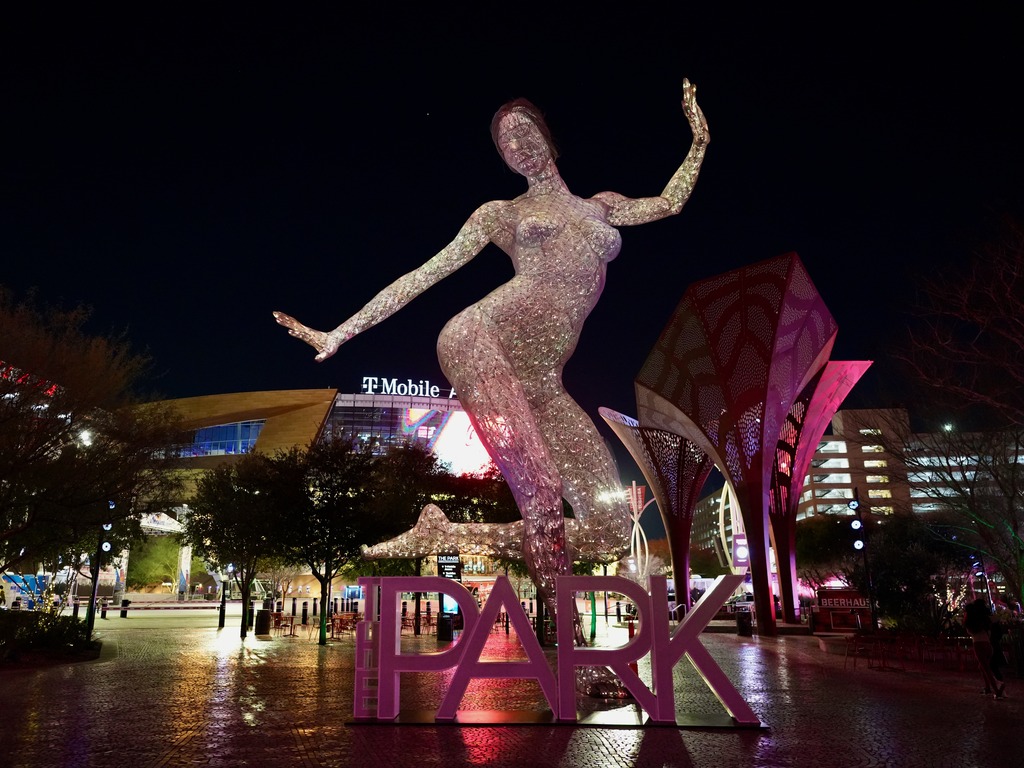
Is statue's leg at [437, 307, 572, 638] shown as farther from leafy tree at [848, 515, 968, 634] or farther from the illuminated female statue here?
leafy tree at [848, 515, 968, 634]

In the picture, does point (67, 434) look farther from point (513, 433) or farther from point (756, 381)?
point (756, 381)

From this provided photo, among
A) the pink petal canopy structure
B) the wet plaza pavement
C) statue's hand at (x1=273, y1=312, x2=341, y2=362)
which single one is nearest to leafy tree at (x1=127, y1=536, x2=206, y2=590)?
the pink petal canopy structure

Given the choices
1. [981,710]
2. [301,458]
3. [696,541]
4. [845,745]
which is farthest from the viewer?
[696,541]

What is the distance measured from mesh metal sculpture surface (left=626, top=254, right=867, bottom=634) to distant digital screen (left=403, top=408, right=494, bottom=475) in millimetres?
53048

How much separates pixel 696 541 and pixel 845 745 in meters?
174

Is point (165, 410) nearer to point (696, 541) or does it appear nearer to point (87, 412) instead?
point (87, 412)

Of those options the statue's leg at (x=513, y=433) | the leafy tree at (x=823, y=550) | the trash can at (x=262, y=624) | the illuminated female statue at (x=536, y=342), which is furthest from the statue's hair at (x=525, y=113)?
the leafy tree at (x=823, y=550)

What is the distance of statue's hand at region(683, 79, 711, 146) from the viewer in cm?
777

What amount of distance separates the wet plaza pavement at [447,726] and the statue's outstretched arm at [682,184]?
4.98 metres

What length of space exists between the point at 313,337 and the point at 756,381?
67.0ft

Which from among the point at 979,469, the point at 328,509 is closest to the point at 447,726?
the point at 328,509

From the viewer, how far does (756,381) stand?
2492cm

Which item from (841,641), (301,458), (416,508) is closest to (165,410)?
(301,458)

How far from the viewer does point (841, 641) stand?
2230 cm
